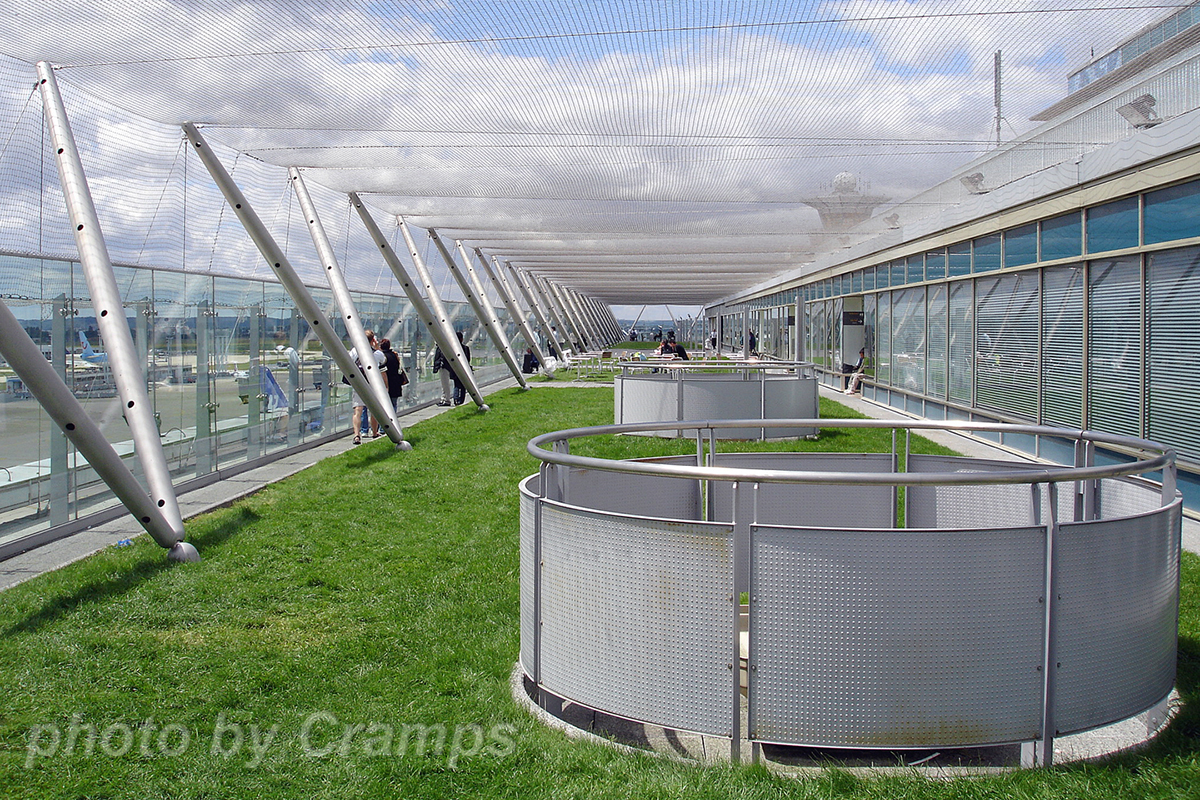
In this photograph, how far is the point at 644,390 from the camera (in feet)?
49.6

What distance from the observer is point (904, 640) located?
346 cm

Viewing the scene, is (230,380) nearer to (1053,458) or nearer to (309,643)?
(309,643)

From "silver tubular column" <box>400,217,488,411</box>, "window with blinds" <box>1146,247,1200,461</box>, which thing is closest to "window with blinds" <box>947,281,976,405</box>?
"window with blinds" <box>1146,247,1200,461</box>

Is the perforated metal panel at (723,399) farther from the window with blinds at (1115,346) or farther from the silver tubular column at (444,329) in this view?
the window with blinds at (1115,346)

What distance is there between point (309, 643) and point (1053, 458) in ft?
31.2

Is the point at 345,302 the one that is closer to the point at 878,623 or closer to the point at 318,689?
the point at 318,689

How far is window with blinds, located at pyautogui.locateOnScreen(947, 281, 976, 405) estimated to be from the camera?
571 inches

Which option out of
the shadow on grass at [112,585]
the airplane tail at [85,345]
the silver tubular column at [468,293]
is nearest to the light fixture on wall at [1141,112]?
the shadow on grass at [112,585]

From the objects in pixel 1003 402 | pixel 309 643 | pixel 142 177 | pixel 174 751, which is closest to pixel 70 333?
pixel 142 177

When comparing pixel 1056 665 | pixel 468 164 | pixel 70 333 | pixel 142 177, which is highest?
pixel 468 164

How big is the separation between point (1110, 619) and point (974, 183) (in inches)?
441

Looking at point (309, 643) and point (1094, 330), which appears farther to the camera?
point (1094, 330)

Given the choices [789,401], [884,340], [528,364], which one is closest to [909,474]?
[789,401]

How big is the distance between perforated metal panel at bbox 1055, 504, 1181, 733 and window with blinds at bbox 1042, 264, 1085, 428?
7.49 m
